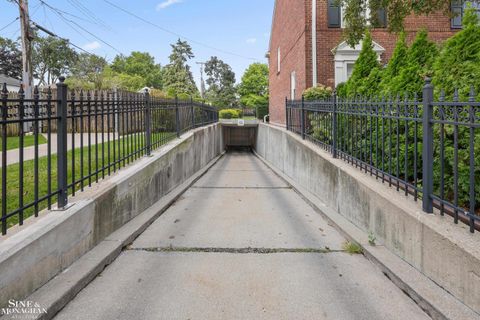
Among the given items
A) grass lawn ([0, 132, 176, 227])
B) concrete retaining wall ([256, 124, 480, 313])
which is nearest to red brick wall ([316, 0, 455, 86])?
concrete retaining wall ([256, 124, 480, 313])

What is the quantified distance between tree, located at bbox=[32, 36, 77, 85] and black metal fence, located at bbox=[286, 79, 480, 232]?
70.7m

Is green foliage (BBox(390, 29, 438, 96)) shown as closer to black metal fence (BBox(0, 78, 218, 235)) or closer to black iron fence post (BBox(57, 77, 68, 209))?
black metal fence (BBox(0, 78, 218, 235))

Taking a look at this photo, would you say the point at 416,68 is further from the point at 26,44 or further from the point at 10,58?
the point at 10,58

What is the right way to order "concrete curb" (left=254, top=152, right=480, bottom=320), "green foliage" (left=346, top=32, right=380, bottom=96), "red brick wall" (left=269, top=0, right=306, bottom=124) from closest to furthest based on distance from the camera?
"concrete curb" (left=254, top=152, right=480, bottom=320) → "green foliage" (left=346, top=32, right=380, bottom=96) → "red brick wall" (left=269, top=0, right=306, bottom=124)

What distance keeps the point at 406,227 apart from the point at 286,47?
15.6 meters

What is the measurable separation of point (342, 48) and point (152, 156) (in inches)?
371

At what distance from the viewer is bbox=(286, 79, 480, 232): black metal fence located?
3.20 m

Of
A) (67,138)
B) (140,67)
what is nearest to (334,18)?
(67,138)

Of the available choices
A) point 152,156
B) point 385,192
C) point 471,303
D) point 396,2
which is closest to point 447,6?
point 396,2

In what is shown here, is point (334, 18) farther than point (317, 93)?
Yes

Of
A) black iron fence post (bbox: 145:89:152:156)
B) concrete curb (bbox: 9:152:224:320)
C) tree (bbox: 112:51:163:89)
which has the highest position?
tree (bbox: 112:51:163:89)

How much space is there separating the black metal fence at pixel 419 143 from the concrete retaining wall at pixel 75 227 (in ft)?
10.5

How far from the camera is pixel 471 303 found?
2.73 m

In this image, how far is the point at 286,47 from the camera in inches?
713
